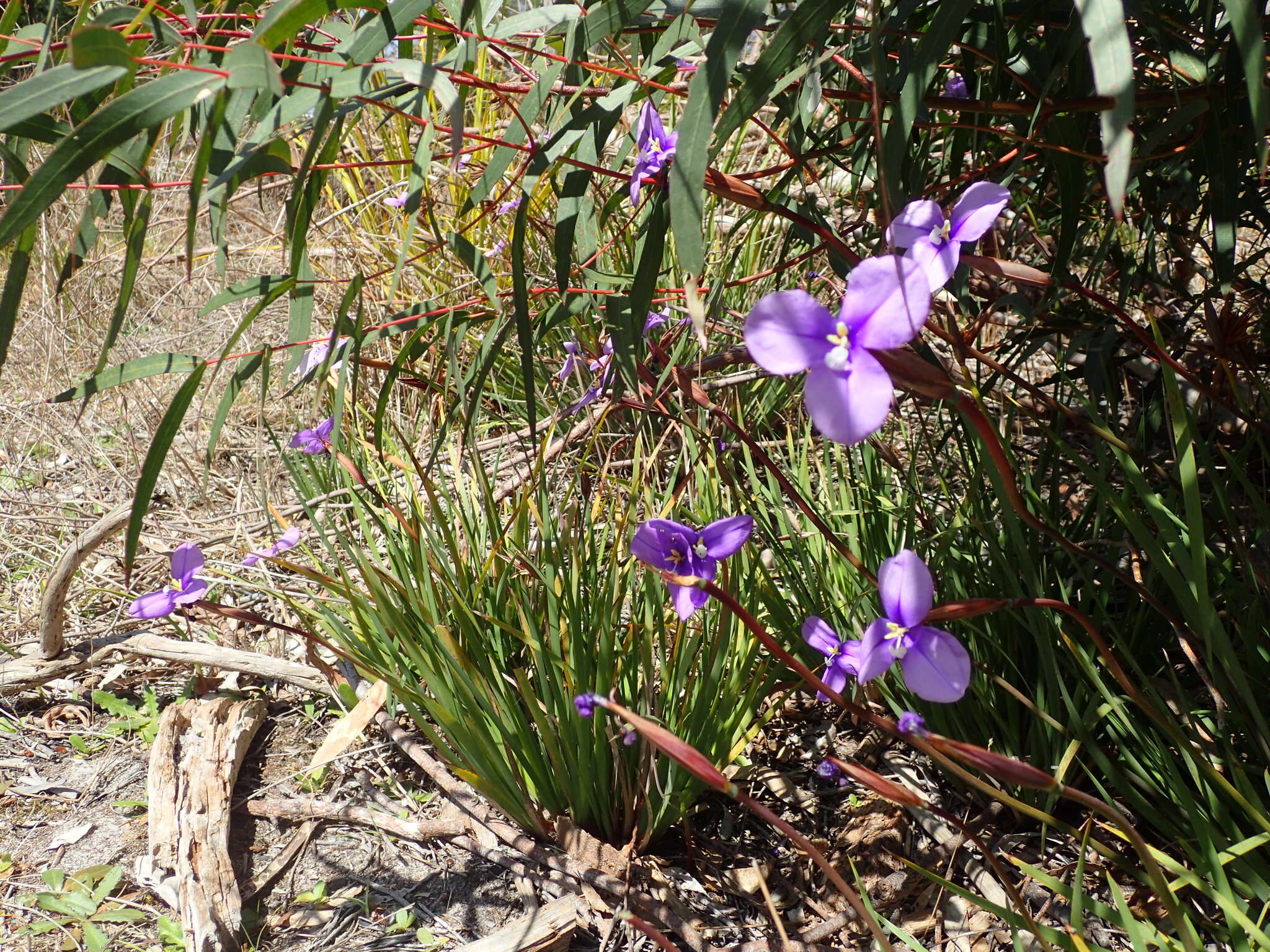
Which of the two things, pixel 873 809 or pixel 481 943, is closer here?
pixel 481 943

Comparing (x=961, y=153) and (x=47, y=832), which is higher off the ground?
(x=961, y=153)

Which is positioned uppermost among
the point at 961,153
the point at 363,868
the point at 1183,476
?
the point at 961,153

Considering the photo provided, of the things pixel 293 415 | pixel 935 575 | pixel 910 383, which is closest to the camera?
pixel 910 383

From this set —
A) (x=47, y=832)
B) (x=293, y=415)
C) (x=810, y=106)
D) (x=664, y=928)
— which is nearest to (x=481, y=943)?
(x=664, y=928)

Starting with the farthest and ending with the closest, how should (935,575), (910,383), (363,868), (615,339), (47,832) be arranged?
1. (47,832)
2. (363,868)
3. (935,575)
4. (615,339)
5. (910,383)

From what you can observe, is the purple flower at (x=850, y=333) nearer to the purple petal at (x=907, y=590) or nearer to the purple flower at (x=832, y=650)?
the purple petal at (x=907, y=590)

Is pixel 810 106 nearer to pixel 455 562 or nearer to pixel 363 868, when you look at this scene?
pixel 455 562

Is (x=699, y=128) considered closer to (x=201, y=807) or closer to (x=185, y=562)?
(x=185, y=562)

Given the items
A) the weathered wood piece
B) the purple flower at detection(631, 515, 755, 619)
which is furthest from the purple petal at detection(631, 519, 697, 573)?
the weathered wood piece
